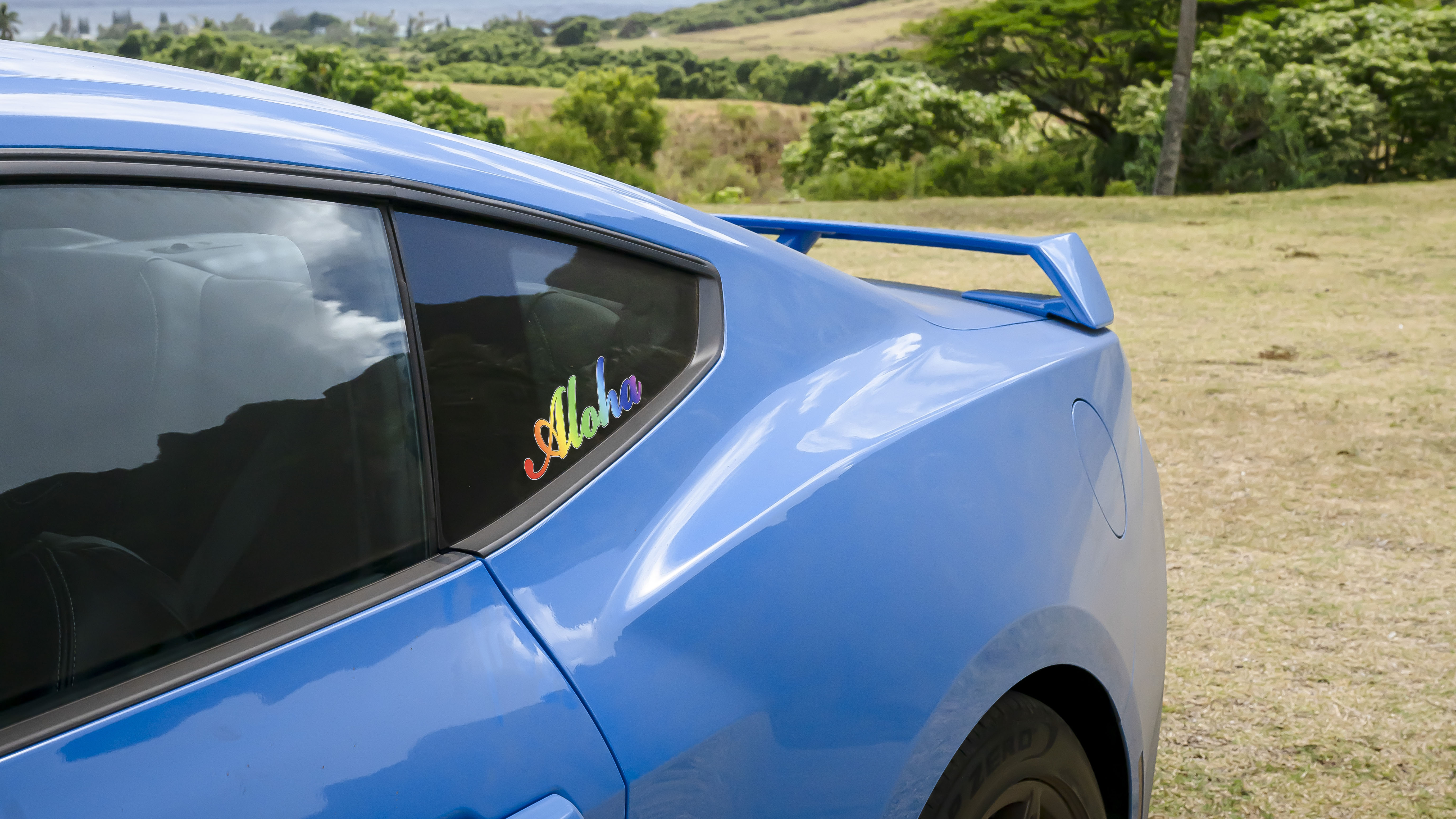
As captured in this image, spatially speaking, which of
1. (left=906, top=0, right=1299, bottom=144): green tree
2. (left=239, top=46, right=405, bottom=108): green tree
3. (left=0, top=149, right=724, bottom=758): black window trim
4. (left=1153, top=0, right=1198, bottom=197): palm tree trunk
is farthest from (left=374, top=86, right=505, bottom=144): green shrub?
(left=0, top=149, right=724, bottom=758): black window trim

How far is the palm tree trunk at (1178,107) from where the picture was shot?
16469mm

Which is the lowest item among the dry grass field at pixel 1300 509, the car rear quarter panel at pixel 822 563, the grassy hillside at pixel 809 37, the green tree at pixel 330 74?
the dry grass field at pixel 1300 509

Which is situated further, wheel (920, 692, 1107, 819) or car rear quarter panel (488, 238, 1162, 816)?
wheel (920, 692, 1107, 819)

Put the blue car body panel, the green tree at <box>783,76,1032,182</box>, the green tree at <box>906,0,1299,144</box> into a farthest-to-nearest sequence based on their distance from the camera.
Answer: the green tree at <box>783,76,1032,182</box>, the green tree at <box>906,0,1299,144</box>, the blue car body panel

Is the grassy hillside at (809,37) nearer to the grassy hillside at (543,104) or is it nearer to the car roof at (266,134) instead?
the grassy hillside at (543,104)

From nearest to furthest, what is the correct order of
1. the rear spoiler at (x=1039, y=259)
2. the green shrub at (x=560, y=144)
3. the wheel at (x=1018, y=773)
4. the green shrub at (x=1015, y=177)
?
the wheel at (x=1018, y=773), the rear spoiler at (x=1039, y=259), the green shrub at (x=1015, y=177), the green shrub at (x=560, y=144)

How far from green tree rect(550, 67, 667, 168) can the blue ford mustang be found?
131 feet

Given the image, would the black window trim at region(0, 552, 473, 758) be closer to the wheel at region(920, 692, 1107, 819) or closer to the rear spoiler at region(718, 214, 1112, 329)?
the wheel at region(920, 692, 1107, 819)

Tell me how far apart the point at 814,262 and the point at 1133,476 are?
2.45 feet

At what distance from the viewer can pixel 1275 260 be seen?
9.91 m

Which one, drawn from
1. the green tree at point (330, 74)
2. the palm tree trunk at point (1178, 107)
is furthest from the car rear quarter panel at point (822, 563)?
the green tree at point (330, 74)

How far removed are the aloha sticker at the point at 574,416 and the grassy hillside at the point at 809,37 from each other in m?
96.5

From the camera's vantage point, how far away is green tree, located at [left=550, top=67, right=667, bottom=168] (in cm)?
4041

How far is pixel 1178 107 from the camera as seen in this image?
653 inches
